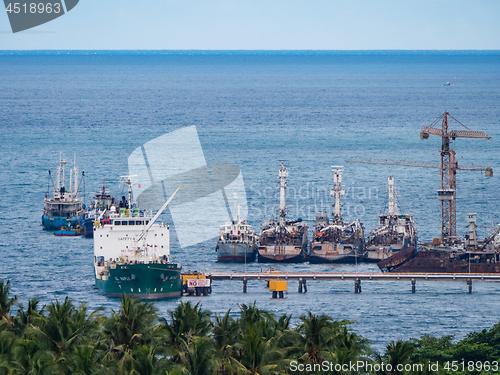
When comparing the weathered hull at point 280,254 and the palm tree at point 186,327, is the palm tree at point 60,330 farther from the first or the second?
the weathered hull at point 280,254

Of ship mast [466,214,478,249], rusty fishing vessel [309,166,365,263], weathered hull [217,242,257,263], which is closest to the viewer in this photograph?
ship mast [466,214,478,249]

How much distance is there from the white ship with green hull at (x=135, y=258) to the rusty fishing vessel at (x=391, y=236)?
31.9 metres

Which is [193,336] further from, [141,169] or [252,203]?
[141,169]

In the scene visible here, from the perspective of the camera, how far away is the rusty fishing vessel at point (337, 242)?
121750 mm

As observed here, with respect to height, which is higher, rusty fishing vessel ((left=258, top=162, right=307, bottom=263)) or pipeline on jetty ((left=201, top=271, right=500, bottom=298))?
rusty fishing vessel ((left=258, top=162, right=307, bottom=263))

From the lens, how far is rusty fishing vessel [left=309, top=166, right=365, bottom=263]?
399ft

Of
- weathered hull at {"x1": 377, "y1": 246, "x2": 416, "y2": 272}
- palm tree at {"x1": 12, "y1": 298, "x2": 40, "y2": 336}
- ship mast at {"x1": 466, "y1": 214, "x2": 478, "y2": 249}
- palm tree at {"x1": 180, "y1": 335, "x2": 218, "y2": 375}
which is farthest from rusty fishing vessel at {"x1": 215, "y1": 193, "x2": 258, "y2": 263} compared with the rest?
palm tree at {"x1": 180, "y1": 335, "x2": 218, "y2": 375}

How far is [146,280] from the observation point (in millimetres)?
101250

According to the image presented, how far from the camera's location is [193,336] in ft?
168

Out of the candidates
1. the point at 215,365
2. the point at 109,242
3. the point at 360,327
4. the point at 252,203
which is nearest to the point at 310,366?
the point at 215,365

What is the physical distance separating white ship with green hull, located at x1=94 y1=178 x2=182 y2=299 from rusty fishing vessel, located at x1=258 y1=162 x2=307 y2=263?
64.2 ft

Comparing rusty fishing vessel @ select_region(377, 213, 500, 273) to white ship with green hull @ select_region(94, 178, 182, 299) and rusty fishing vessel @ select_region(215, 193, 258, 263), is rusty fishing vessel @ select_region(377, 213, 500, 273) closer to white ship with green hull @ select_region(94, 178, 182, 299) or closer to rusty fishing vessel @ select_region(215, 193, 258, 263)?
rusty fishing vessel @ select_region(215, 193, 258, 263)

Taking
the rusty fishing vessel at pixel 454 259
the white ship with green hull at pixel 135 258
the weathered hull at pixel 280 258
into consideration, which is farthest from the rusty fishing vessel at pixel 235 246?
the rusty fishing vessel at pixel 454 259

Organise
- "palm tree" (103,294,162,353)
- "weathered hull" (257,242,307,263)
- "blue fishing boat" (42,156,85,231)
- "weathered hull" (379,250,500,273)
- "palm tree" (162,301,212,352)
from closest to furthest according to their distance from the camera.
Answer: "palm tree" (103,294,162,353)
"palm tree" (162,301,212,352)
"weathered hull" (379,250,500,273)
"weathered hull" (257,242,307,263)
"blue fishing boat" (42,156,85,231)
